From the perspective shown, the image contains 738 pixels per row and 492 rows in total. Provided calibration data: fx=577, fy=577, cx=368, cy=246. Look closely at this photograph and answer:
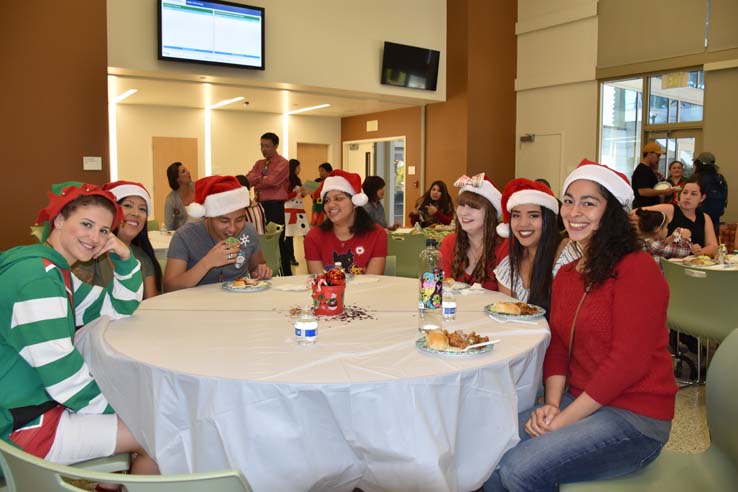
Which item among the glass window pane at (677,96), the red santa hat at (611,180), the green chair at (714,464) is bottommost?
the green chair at (714,464)

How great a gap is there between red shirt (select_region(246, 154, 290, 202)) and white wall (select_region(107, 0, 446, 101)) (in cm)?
120

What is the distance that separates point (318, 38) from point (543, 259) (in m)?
6.52

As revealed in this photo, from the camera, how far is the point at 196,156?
1167 centimetres

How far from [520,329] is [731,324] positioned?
2.00 m

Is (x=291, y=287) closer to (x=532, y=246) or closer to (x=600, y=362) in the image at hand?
(x=532, y=246)

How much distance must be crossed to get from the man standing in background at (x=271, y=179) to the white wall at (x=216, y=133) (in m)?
4.38

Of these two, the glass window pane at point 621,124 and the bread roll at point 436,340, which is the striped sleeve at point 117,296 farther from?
the glass window pane at point 621,124

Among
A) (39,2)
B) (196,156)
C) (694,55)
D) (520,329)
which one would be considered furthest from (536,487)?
(196,156)

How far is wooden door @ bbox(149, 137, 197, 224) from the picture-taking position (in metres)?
11.2

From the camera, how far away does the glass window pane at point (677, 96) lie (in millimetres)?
8594

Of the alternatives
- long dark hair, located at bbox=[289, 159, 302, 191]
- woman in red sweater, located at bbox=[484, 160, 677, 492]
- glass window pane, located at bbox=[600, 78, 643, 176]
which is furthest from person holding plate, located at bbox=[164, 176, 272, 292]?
glass window pane, located at bbox=[600, 78, 643, 176]

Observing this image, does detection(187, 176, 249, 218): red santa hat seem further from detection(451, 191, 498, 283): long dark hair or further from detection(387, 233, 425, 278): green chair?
detection(387, 233, 425, 278): green chair

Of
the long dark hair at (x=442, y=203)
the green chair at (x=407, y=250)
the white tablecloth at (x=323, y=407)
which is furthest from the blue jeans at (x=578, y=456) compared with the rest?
the long dark hair at (x=442, y=203)

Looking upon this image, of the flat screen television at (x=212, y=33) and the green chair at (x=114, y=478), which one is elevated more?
the flat screen television at (x=212, y=33)
